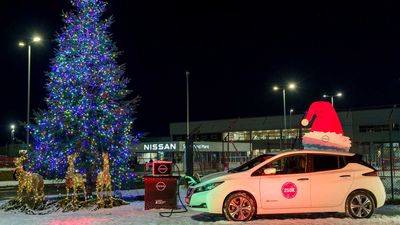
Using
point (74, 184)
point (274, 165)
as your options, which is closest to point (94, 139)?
point (74, 184)

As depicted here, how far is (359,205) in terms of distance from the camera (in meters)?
12.6

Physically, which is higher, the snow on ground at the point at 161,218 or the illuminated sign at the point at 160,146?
the illuminated sign at the point at 160,146

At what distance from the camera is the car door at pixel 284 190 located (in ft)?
40.2

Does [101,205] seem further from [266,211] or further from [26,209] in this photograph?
[266,211]

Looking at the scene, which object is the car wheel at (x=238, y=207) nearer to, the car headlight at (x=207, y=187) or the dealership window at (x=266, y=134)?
the car headlight at (x=207, y=187)

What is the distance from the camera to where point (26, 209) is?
14.6 metres

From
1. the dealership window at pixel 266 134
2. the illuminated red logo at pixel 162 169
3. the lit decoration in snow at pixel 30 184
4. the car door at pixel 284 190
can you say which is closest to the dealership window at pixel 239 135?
the dealership window at pixel 266 134

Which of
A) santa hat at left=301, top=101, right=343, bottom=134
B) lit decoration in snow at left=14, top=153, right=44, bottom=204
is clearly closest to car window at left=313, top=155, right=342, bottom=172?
santa hat at left=301, top=101, right=343, bottom=134

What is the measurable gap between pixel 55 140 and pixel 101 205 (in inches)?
125

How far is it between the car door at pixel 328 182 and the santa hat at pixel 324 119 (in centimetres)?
260

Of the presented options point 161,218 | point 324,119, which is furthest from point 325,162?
point 161,218

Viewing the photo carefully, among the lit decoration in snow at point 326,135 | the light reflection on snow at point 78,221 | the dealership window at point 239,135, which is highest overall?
the dealership window at point 239,135

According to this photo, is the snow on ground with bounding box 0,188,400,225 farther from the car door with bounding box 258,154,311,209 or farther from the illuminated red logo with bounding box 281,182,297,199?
the illuminated red logo with bounding box 281,182,297,199

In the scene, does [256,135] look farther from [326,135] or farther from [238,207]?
[238,207]
